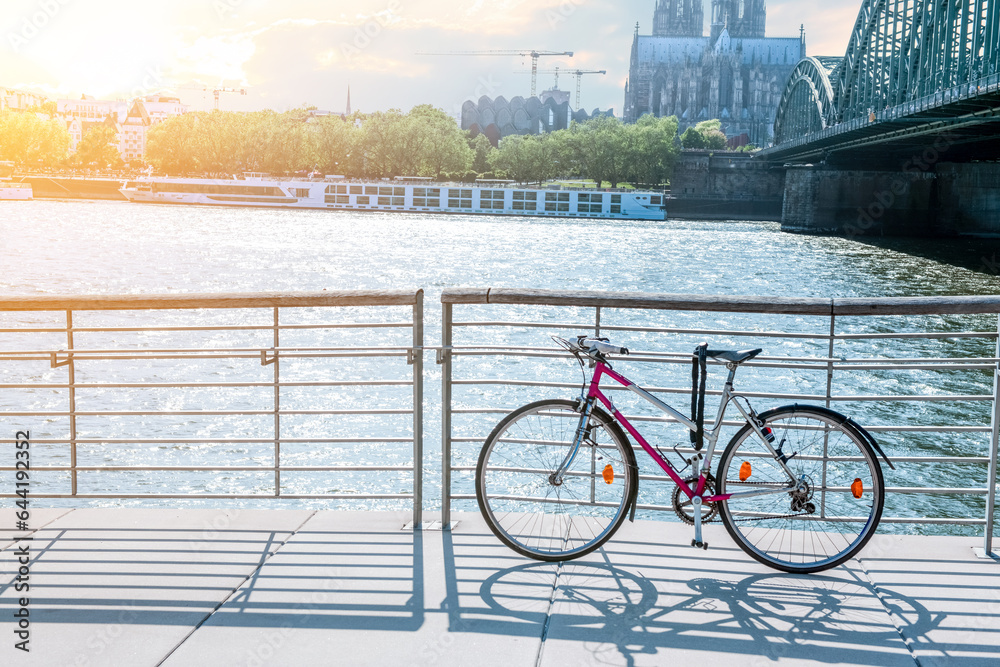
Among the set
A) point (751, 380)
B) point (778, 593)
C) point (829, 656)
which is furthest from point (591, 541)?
point (751, 380)

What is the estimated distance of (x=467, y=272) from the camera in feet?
137

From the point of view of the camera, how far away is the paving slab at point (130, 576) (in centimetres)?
337

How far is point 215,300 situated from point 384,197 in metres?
93.9

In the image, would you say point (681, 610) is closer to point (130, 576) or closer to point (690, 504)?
point (690, 504)

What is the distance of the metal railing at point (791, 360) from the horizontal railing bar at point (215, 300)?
11.7 inches

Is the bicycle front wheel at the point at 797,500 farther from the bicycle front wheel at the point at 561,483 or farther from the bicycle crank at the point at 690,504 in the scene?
the bicycle front wheel at the point at 561,483

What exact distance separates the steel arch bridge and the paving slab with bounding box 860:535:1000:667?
29320mm

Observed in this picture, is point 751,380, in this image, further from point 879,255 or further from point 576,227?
point 576,227

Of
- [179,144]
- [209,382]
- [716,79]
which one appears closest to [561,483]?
[209,382]

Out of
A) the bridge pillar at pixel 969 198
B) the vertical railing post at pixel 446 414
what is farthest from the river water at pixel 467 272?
the bridge pillar at pixel 969 198

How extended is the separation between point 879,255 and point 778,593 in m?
50.7

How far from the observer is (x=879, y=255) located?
51.2 m

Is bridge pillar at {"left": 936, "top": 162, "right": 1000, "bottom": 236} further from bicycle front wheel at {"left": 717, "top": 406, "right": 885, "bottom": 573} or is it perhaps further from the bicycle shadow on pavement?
the bicycle shadow on pavement

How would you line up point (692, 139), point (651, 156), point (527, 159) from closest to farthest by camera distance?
point (651, 156), point (527, 159), point (692, 139)
